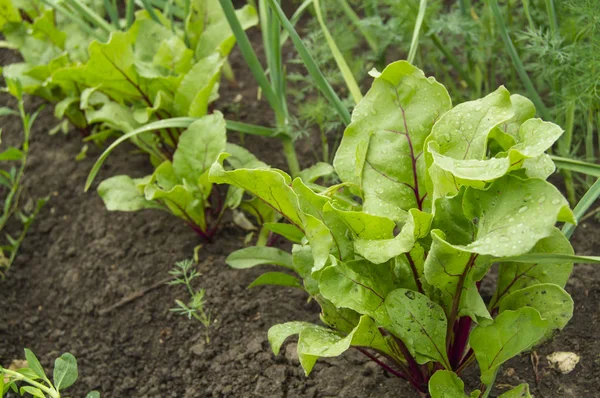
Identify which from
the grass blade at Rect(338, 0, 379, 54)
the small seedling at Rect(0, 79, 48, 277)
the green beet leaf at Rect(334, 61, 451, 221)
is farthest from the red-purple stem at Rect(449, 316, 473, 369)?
the small seedling at Rect(0, 79, 48, 277)

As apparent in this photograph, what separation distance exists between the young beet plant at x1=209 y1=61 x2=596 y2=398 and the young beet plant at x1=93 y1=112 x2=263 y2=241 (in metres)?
0.47

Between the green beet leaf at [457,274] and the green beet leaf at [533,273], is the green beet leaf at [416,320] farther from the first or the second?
the green beet leaf at [533,273]

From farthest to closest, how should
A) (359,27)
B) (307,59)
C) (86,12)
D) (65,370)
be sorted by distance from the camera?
(359,27) → (86,12) → (307,59) → (65,370)

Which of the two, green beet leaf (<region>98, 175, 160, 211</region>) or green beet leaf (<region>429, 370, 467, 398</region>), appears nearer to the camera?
green beet leaf (<region>429, 370, 467, 398</region>)

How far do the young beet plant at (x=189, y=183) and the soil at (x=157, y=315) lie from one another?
0.14 metres

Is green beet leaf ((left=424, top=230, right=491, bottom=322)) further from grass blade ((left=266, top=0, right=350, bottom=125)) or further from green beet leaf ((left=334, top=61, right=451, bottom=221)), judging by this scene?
grass blade ((left=266, top=0, right=350, bottom=125))

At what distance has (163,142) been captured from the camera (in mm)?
2229

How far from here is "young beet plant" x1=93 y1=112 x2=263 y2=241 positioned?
1.75m

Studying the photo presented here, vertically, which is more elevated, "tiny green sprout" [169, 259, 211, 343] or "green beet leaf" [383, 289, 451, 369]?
"green beet leaf" [383, 289, 451, 369]

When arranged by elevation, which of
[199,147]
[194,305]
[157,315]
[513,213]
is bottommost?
[157,315]

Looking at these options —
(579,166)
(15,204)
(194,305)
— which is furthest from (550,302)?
(15,204)

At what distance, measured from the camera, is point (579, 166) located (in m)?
1.40

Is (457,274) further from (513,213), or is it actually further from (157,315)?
(157,315)

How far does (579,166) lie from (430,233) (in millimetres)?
397
